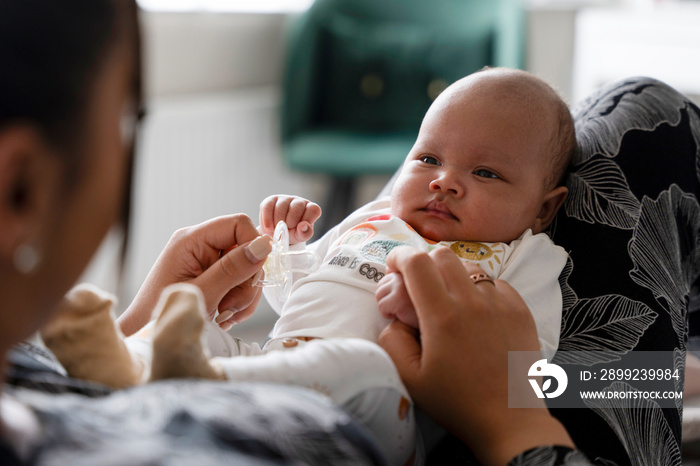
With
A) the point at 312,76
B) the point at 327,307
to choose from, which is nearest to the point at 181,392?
the point at 327,307

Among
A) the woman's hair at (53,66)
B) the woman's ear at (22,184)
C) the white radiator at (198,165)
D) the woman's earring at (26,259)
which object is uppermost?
the woman's hair at (53,66)

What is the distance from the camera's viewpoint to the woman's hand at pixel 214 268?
1.01 m

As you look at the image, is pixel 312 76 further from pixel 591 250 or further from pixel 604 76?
pixel 591 250

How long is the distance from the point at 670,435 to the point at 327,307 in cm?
48

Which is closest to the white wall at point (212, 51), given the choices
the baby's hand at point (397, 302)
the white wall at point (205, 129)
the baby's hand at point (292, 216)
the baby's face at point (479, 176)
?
the white wall at point (205, 129)

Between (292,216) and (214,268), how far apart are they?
19 cm

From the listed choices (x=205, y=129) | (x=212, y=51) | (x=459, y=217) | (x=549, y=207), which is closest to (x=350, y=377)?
(x=459, y=217)

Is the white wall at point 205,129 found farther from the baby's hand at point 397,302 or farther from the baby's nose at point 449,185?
the baby's hand at point 397,302

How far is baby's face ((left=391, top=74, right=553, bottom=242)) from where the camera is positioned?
1.12 m

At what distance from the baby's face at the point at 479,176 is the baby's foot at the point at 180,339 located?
589 millimetres

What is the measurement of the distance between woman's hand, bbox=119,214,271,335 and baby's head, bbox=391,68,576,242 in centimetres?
28

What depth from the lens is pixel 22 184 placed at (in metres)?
0.42

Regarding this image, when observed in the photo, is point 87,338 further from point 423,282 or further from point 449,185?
point 449,185

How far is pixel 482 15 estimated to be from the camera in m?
2.91
